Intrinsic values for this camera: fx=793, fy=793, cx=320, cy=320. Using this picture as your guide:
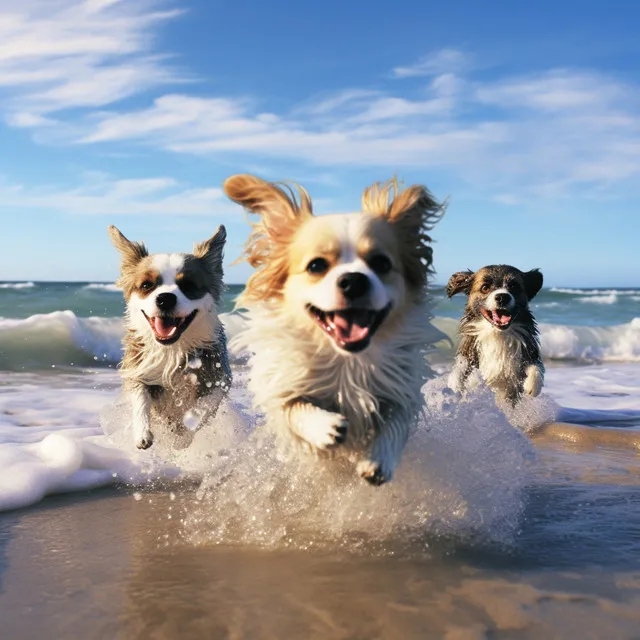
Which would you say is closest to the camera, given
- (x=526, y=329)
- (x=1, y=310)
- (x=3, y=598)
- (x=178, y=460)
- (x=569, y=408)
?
(x=3, y=598)

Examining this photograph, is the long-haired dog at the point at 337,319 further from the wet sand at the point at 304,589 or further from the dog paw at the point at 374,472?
the wet sand at the point at 304,589

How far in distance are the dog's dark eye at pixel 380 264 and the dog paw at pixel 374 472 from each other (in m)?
0.86

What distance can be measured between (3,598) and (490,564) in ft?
6.73

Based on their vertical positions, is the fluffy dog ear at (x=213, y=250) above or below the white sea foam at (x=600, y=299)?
above

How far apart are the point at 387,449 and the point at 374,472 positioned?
18 cm

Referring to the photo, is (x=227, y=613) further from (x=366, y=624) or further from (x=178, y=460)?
(x=178, y=460)

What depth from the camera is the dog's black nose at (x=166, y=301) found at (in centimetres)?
533

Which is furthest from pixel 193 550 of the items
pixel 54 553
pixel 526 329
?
pixel 526 329

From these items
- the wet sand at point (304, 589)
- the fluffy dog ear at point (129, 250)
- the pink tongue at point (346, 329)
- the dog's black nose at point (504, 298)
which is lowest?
the wet sand at point (304, 589)

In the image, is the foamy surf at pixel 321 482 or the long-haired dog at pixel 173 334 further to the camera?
the long-haired dog at pixel 173 334

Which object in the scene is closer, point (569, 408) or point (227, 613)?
point (227, 613)

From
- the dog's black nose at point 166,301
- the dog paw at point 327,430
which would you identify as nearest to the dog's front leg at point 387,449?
the dog paw at point 327,430

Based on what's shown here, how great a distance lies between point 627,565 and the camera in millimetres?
3527

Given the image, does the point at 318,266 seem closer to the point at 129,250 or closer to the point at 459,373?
the point at 129,250
